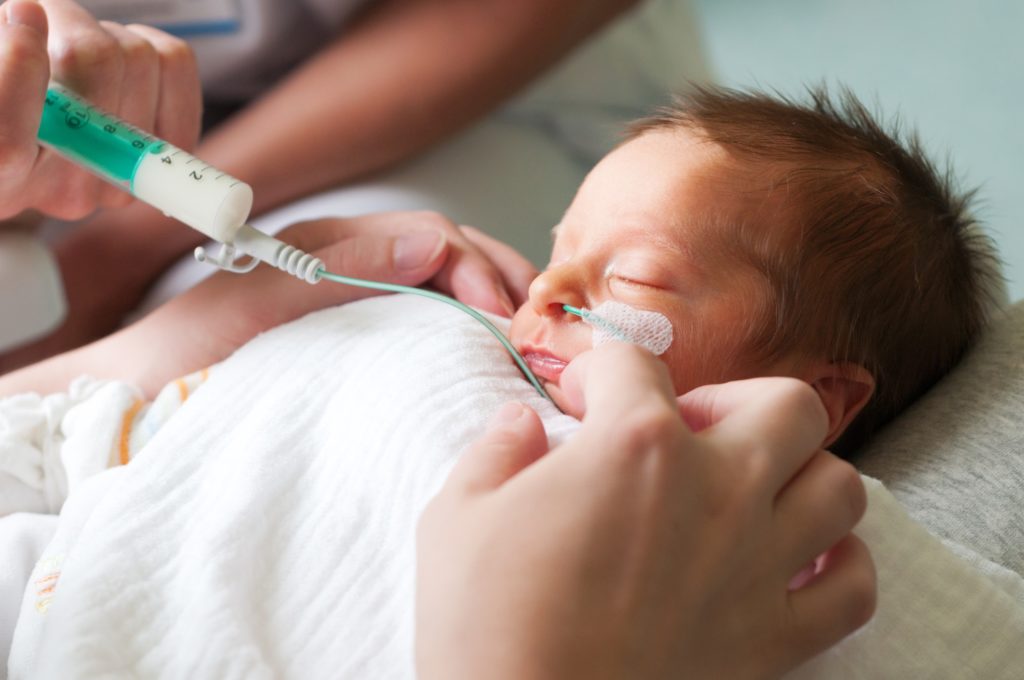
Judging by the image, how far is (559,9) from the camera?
134 centimetres

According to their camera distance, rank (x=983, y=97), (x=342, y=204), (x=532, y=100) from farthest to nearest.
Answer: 1. (x=983, y=97)
2. (x=532, y=100)
3. (x=342, y=204)

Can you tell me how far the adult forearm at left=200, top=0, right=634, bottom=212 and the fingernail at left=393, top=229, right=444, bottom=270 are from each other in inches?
14.0

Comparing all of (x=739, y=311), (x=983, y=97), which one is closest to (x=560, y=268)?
(x=739, y=311)

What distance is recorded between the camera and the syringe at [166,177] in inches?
34.3

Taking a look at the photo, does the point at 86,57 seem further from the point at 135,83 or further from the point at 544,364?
the point at 544,364

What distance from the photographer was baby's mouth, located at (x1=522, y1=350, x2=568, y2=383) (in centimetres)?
85

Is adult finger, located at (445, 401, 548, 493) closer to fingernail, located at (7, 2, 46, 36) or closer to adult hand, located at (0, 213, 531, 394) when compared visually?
adult hand, located at (0, 213, 531, 394)

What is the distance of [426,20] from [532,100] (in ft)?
0.71

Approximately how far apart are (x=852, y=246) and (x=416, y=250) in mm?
427

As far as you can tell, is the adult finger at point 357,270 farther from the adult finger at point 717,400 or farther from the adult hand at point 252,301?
the adult finger at point 717,400

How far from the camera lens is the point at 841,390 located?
871 millimetres

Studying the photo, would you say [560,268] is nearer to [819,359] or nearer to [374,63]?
[819,359]

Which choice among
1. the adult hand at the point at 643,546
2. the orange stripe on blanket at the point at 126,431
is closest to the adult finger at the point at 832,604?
the adult hand at the point at 643,546

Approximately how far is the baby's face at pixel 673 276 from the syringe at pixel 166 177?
22 cm
